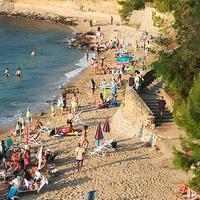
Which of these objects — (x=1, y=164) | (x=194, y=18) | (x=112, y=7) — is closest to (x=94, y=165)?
(x=1, y=164)

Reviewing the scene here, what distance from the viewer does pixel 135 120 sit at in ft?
78.6

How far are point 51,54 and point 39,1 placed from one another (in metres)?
35.1

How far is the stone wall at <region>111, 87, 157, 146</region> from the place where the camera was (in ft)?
75.8

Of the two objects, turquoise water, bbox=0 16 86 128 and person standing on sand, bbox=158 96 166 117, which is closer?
person standing on sand, bbox=158 96 166 117

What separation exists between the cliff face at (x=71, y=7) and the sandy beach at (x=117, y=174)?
50.2 meters

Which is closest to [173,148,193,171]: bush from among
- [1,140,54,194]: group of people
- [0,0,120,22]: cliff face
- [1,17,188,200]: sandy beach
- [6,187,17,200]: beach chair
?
[1,17,188,200]: sandy beach

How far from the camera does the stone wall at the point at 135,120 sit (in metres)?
23.1

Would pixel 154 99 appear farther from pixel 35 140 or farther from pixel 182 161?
pixel 182 161

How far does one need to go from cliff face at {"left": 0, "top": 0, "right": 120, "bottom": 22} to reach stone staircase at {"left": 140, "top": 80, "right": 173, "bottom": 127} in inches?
1726

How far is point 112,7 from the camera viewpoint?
77.4m

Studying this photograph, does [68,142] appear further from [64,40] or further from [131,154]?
[64,40]

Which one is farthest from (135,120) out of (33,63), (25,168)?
(33,63)

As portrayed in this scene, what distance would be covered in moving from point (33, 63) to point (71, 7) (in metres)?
34.6

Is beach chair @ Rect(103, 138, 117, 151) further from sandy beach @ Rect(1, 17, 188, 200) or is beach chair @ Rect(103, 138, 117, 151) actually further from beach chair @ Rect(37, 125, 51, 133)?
beach chair @ Rect(37, 125, 51, 133)
